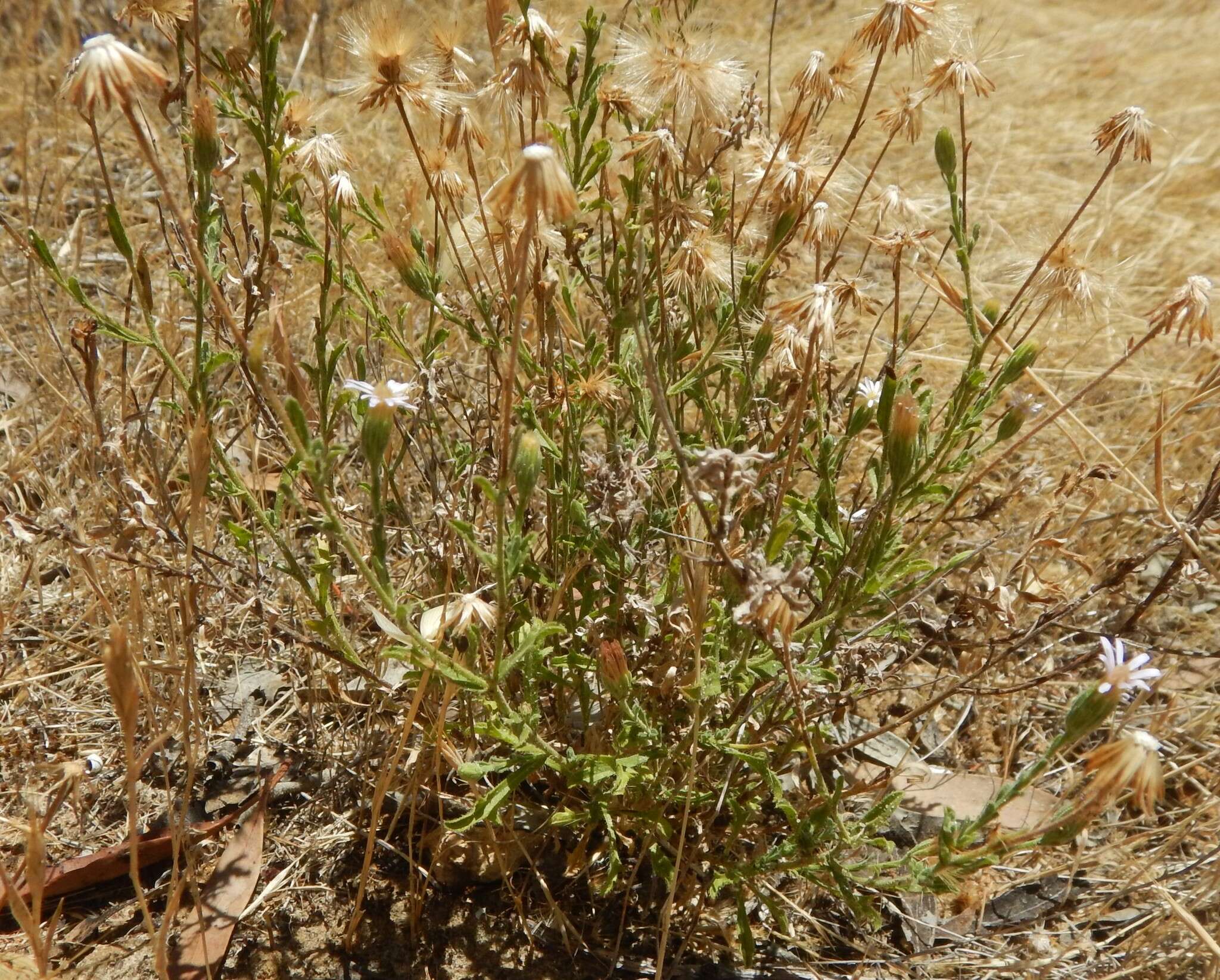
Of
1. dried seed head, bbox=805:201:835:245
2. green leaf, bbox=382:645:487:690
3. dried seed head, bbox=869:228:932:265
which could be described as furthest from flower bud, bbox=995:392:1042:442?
green leaf, bbox=382:645:487:690

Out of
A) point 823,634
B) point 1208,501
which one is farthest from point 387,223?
point 1208,501

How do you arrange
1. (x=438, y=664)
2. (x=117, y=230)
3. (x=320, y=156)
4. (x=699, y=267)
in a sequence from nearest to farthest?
(x=438, y=664), (x=117, y=230), (x=320, y=156), (x=699, y=267)

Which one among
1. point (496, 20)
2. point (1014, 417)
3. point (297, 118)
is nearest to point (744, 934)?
point (1014, 417)

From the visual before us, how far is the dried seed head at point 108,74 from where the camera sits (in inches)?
48.7

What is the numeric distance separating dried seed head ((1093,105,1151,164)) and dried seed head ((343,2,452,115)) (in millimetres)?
1213

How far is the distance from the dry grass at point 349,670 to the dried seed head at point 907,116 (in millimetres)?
444

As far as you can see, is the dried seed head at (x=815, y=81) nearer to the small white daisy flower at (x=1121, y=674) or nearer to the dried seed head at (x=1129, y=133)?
the dried seed head at (x=1129, y=133)

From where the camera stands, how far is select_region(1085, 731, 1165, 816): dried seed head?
128cm

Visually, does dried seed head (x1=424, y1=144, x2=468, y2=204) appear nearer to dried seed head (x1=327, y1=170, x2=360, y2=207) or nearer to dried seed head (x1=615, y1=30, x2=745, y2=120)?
dried seed head (x1=327, y1=170, x2=360, y2=207)

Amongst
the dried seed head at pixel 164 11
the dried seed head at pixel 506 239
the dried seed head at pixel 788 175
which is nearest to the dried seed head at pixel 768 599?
the dried seed head at pixel 506 239

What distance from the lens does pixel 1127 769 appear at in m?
1.28

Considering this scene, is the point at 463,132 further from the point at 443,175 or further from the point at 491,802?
the point at 491,802

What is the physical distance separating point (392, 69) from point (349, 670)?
1.20m

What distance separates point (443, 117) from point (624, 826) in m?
1.48
